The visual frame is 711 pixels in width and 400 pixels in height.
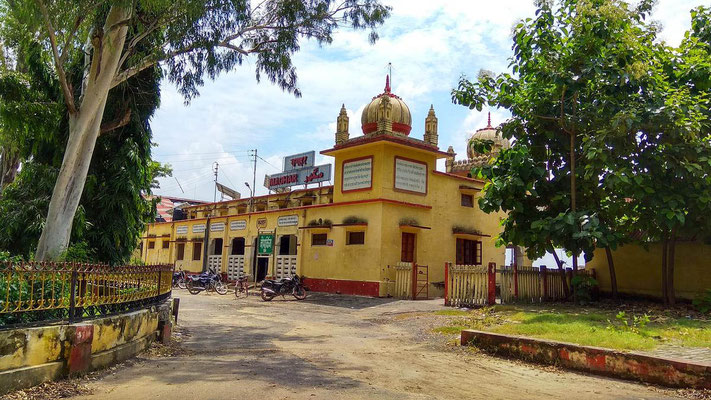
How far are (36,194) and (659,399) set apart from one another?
13.2 m

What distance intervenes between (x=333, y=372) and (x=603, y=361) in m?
3.81

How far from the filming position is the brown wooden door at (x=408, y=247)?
70.5ft

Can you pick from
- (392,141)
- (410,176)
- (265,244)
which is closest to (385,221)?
(410,176)

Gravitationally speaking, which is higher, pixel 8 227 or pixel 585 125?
pixel 585 125

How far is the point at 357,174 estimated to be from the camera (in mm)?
22078

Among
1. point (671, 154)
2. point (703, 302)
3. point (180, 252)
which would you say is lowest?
point (703, 302)

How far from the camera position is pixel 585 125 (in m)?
13.5

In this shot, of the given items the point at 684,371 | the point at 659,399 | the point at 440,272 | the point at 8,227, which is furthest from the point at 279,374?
the point at 440,272

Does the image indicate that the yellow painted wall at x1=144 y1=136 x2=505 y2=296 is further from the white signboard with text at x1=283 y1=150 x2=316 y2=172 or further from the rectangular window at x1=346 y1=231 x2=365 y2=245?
the white signboard with text at x1=283 y1=150 x2=316 y2=172

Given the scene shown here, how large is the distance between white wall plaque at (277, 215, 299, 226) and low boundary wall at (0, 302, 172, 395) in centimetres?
1669

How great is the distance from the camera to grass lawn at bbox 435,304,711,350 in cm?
843

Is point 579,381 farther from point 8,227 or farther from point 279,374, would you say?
point 8,227

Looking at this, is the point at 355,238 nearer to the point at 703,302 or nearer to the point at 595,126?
the point at 595,126

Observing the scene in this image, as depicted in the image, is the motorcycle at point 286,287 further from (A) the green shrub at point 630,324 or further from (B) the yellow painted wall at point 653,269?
(A) the green shrub at point 630,324
